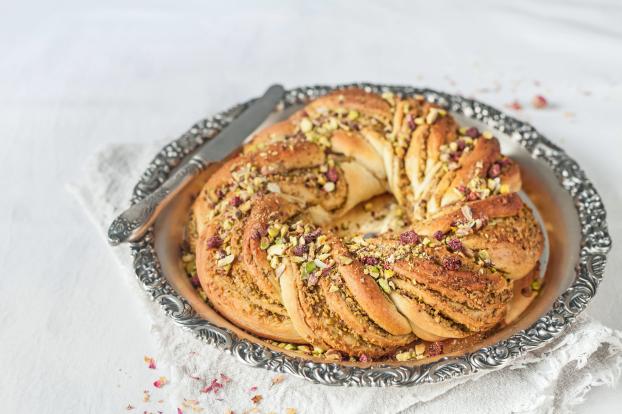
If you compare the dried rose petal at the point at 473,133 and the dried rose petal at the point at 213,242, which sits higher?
Answer: the dried rose petal at the point at 473,133

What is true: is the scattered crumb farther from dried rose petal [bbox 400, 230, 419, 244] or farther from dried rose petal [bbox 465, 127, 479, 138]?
dried rose petal [bbox 465, 127, 479, 138]

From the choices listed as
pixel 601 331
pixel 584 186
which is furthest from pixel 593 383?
pixel 584 186

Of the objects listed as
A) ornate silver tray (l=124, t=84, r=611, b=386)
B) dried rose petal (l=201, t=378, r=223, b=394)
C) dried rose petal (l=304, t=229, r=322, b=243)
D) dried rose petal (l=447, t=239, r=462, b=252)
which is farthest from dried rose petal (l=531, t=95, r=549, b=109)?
dried rose petal (l=201, t=378, r=223, b=394)

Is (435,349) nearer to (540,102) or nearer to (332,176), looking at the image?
(332,176)

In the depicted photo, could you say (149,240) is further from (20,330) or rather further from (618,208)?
(618,208)

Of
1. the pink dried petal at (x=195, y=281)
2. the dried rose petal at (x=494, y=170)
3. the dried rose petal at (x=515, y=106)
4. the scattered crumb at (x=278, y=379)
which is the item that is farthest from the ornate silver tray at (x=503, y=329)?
the dried rose petal at (x=515, y=106)

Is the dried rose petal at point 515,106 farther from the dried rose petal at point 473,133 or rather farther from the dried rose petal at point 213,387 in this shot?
the dried rose petal at point 213,387

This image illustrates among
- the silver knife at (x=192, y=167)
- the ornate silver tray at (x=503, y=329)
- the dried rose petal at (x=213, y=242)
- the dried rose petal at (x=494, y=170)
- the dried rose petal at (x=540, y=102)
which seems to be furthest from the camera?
the dried rose petal at (x=540, y=102)
